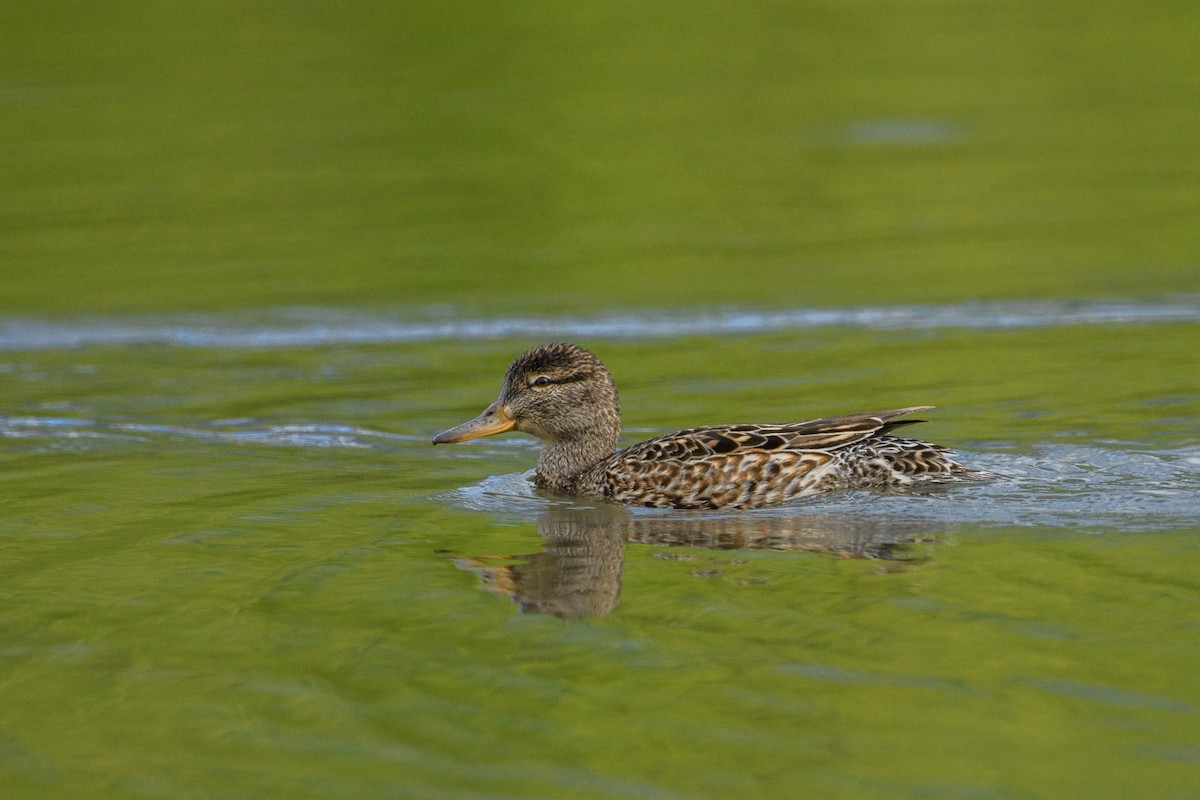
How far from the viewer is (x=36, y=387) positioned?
40.7 feet

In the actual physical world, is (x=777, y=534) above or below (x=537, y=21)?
below

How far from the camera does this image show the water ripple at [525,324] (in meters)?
12.9

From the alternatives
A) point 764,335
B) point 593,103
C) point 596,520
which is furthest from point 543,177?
point 596,520

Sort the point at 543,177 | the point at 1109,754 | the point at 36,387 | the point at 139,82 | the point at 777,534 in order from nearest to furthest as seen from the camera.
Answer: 1. the point at 1109,754
2. the point at 777,534
3. the point at 36,387
4. the point at 543,177
5. the point at 139,82

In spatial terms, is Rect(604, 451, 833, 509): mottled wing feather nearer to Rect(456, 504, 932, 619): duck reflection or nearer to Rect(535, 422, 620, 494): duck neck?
Rect(456, 504, 932, 619): duck reflection

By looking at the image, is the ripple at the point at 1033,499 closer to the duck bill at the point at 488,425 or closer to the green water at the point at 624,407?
the green water at the point at 624,407

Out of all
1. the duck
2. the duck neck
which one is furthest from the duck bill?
the duck neck

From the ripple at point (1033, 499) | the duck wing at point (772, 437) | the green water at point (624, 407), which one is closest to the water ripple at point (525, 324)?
the green water at point (624, 407)

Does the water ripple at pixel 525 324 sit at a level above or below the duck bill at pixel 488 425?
above

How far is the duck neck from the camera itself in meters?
9.59

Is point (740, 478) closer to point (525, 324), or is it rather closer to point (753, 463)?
point (753, 463)

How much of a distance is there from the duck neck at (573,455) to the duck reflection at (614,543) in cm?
66

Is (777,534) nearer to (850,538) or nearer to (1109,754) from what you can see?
(850,538)

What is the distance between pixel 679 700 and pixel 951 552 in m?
2.02
